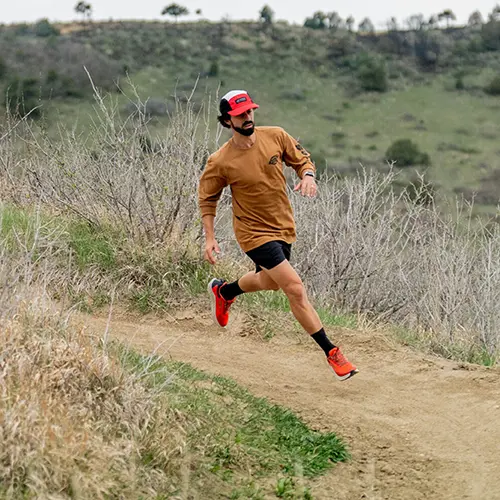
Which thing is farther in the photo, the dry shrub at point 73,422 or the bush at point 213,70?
the bush at point 213,70

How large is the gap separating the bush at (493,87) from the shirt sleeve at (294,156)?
46591 millimetres

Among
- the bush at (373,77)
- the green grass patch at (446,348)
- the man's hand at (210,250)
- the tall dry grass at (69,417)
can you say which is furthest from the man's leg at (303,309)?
the bush at (373,77)

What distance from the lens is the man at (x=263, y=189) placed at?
581cm

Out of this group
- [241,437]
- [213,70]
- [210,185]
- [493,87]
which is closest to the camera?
[241,437]

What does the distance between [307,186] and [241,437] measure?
1881mm

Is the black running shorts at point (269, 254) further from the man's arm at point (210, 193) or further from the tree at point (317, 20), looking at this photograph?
the tree at point (317, 20)

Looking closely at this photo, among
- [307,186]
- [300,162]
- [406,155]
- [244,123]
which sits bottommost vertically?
[406,155]

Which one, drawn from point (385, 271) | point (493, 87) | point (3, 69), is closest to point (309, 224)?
point (385, 271)

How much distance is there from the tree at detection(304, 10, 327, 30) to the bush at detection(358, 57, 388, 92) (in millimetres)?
15881

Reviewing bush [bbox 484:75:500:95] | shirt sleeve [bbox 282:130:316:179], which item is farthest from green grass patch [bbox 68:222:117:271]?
bush [bbox 484:75:500:95]

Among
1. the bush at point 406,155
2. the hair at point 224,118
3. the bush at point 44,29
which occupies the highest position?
the bush at point 44,29

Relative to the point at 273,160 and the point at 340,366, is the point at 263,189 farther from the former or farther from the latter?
the point at 340,366

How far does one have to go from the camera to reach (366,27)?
65125mm

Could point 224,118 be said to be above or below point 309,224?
above
